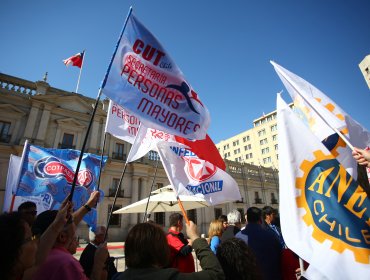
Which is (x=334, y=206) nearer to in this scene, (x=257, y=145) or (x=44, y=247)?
(x=44, y=247)

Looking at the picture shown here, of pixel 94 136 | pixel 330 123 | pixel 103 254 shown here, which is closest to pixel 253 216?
pixel 330 123

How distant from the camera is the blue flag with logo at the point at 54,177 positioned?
553 centimetres

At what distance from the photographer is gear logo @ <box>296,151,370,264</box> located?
179 cm

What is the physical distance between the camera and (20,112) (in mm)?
18969

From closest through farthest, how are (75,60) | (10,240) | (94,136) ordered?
1. (10,240)
2. (75,60)
3. (94,136)

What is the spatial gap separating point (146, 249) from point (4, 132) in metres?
22.6

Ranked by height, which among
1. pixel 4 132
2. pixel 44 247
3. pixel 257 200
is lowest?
pixel 44 247

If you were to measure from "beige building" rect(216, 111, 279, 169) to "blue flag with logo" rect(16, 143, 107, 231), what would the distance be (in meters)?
48.1

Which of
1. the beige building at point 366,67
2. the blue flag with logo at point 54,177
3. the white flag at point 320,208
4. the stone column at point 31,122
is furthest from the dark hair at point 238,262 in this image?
the beige building at point 366,67

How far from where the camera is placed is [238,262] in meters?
1.89

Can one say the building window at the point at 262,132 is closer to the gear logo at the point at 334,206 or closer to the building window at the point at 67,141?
the building window at the point at 67,141

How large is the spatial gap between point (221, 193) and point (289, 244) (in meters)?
2.65

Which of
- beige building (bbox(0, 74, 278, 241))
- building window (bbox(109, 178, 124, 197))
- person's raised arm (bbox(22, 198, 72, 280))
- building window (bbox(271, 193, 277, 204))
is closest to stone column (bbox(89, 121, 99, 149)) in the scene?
beige building (bbox(0, 74, 278, 241))

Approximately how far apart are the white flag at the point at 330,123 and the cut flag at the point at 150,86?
138 cm
